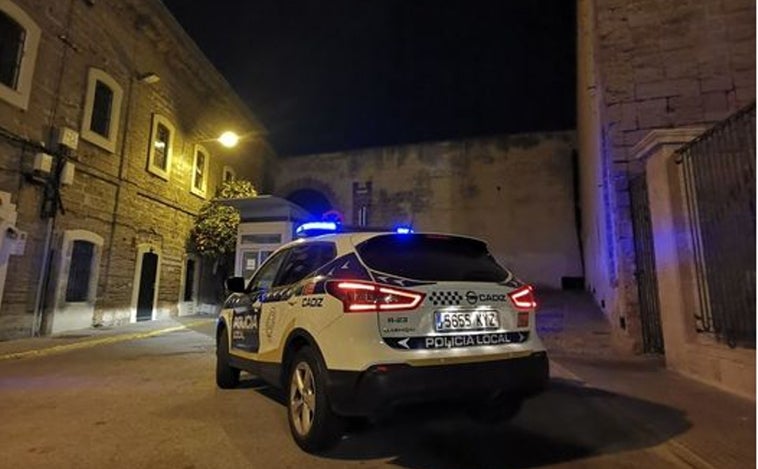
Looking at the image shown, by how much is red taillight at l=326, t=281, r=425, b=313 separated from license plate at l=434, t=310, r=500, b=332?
20 cm

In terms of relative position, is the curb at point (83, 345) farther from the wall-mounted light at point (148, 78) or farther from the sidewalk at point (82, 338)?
the wall-mounted light at point (148, 78)

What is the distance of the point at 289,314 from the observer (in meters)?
3.63

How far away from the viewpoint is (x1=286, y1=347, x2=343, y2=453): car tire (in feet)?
9.80

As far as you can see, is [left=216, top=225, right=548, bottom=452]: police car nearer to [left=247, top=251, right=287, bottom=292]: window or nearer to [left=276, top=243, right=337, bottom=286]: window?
[left=276, top=243, right=337, bottom=286]: window

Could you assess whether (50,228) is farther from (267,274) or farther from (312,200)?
(312,200)

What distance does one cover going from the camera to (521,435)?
344cm

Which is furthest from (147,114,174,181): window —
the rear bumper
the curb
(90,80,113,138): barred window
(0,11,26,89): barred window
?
the rear bumper

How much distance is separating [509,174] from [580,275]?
4580mm

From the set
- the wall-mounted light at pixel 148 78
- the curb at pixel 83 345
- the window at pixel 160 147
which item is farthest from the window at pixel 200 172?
the curb at pixel 83 345

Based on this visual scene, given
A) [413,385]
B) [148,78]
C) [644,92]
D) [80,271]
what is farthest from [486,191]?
[413,385]

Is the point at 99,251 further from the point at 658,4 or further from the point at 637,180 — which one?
the point at 658,4

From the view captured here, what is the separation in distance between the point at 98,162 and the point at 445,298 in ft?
34.3

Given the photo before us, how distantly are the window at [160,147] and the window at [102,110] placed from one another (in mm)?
1432

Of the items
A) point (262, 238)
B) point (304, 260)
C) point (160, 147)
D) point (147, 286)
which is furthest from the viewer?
point (262, 238)
